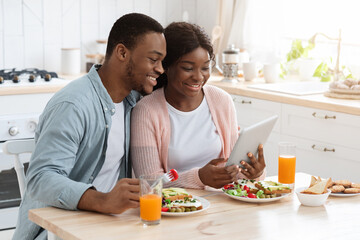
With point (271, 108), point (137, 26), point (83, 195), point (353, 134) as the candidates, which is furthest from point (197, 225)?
point (271, 108)

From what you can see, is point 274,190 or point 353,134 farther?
point 353,134

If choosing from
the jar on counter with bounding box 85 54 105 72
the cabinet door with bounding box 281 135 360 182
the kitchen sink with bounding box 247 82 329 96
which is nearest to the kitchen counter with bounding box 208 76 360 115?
the kitchen sink with bounding box 247 82 329 96

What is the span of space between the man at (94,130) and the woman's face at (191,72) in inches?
8.1

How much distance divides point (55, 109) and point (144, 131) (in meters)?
0.40

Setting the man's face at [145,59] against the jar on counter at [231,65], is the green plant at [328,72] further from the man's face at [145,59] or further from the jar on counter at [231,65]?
the man's face at [145,59]

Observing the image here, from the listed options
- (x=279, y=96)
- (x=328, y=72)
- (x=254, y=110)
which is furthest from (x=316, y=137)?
(x=328, y=72)

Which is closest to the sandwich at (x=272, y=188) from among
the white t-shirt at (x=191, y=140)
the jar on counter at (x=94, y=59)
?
the white t-shirt at (x=191, y=140)

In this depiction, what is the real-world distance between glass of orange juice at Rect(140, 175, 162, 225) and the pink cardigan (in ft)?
1.43

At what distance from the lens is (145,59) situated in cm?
198

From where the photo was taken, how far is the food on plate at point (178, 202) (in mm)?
1695

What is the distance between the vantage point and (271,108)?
3551 mm

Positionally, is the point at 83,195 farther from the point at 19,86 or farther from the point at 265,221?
the point at 19,86

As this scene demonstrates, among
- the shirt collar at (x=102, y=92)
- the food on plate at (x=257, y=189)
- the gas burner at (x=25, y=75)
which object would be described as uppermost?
the shirt collar at (x=102, y=92)

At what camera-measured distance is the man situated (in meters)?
1.73
